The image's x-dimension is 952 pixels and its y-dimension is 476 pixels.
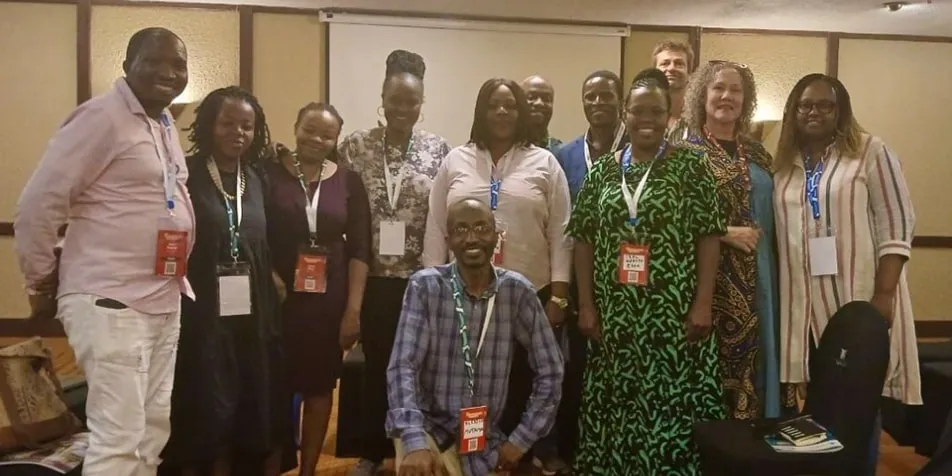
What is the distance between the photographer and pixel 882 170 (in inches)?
98.7

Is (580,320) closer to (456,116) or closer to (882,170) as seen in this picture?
(882,170)

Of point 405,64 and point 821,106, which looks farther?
point 405,64

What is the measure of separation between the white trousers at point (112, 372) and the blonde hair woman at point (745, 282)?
1894mm

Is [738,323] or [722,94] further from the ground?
[722,94]

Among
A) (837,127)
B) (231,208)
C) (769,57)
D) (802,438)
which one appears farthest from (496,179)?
(769,57)

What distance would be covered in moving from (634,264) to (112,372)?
1.62m

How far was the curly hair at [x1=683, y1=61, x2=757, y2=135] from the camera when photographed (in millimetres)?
2723

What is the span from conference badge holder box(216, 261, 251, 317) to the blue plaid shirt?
585 mm

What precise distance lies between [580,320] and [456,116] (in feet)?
12.6

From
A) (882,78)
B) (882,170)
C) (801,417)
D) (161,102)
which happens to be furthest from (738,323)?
(882,78)

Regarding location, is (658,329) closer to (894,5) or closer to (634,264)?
(634,264)

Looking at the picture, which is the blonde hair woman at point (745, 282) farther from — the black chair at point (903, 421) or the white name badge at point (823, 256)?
the black chair at point (903, 421)

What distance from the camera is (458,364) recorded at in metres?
2.21

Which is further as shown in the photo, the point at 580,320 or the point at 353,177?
the point at 353,177
